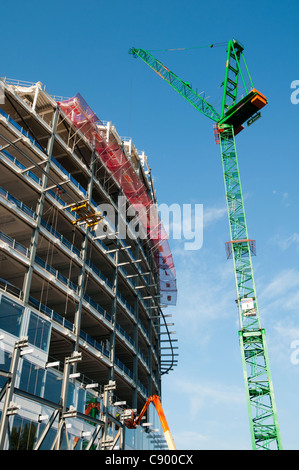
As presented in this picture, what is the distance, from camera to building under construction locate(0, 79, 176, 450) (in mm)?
31188

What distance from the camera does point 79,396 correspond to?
3622 centimetres

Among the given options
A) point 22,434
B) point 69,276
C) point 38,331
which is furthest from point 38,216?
point 22,434

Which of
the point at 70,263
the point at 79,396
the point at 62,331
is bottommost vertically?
the point at 79,396

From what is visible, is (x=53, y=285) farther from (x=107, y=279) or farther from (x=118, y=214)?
(x=118, y=214)

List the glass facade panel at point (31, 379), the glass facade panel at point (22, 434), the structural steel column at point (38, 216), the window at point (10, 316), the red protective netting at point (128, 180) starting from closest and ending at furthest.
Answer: the glass facade panel at point (22, 434) → the glass facade panel at point (31, 379) → the window at point (10, 316) → the structural steel column at point (38, 216) → the red protective netting at point (128, 180)

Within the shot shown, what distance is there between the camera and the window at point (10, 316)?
31.8 meters

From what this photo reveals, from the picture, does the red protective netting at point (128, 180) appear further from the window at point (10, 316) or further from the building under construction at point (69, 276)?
the window at point (10, 316)

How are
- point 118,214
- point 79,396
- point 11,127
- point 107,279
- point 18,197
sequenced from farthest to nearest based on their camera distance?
point 118,214
point 107,279
point 18,197
point 11,127
point 79,396

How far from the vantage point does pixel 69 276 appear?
42.6 meters

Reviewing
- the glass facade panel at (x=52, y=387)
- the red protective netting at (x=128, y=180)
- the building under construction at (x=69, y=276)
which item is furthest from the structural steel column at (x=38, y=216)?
the glass facade panel at (x=52, y=387)

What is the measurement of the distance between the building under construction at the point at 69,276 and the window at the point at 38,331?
87 millimetres

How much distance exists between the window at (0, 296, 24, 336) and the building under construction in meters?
0.07
